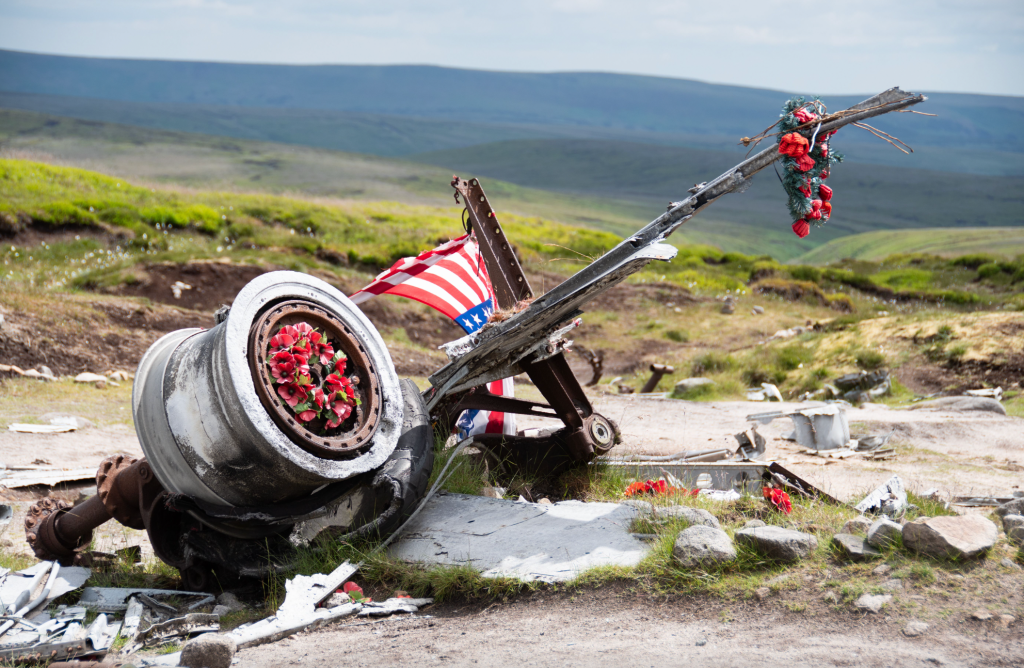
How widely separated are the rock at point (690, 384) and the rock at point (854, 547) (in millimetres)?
9838

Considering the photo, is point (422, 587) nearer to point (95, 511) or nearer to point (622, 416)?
point (95, 511)

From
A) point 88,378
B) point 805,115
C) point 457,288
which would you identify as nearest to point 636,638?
point 805,115

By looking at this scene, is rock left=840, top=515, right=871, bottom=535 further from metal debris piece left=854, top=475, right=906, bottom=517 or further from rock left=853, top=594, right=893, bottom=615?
rock left=853, top=594, right=893, bottom=615

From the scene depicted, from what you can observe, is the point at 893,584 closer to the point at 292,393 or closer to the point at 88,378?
the point at 292,393

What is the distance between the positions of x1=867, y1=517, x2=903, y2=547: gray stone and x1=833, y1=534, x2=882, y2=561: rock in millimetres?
45

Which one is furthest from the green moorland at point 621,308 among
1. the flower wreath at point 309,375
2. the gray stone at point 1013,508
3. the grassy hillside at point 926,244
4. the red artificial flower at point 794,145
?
the grassy hillside at point 926,244

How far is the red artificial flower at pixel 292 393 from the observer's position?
5469mm

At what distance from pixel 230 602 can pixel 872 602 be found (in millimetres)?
4186

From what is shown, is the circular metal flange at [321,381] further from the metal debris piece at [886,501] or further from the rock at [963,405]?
the rock at [963,405]

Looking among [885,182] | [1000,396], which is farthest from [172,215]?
[885,182]

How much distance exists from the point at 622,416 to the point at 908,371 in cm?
610

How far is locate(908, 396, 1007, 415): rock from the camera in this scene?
11.6 metres

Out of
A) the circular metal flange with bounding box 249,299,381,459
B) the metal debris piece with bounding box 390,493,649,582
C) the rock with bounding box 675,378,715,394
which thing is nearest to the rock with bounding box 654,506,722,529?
the metal debris piece with bounding box 390,493,649,582

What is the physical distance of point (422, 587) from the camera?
5328mm
